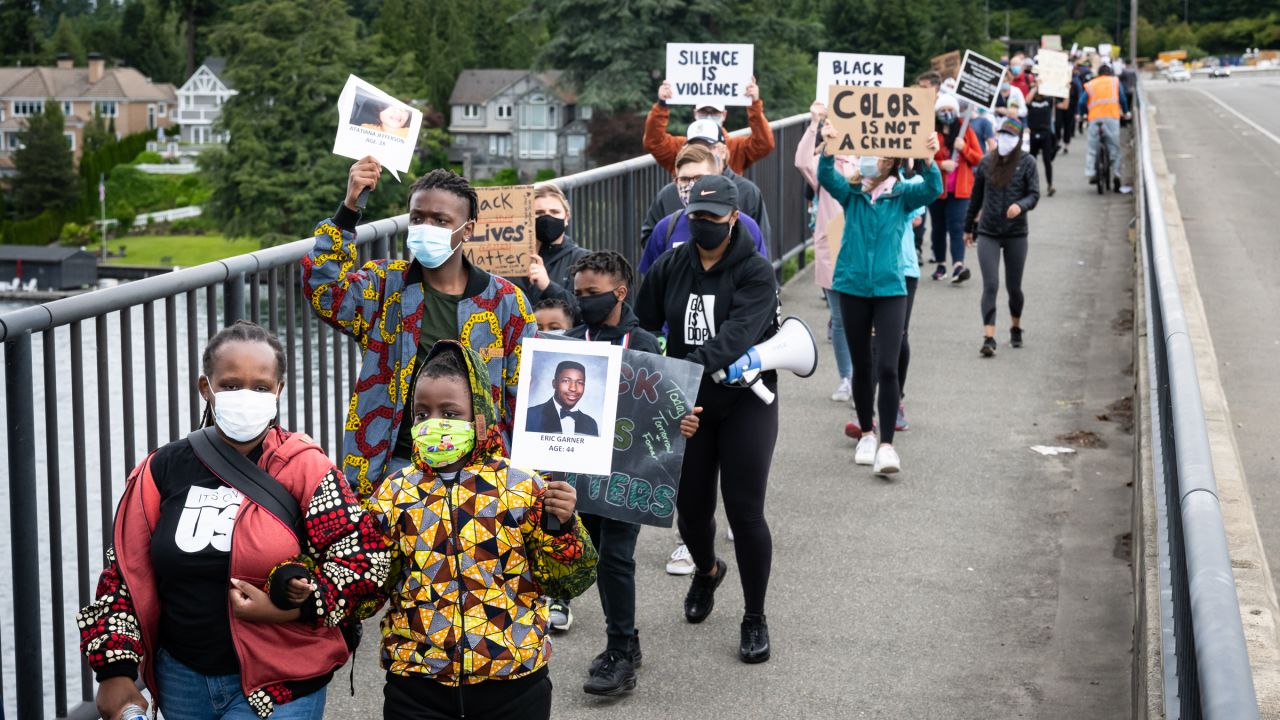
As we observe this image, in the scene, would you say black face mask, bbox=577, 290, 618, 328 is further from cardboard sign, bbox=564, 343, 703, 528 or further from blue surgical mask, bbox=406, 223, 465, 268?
blue surgical mask, bbox=406, 223, 465, 268

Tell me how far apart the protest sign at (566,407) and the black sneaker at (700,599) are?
248cm

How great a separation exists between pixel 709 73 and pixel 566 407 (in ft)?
25.9

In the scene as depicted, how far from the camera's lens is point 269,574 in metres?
3.97

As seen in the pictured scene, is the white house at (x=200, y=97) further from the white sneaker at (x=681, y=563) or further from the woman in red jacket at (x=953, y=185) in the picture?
the white sneaker at (x=681, y=563)

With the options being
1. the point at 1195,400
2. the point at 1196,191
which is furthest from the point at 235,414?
the point at 1196,191

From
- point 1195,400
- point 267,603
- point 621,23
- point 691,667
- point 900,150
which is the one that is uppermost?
point 621,23

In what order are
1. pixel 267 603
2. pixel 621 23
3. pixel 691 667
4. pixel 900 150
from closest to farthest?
pixel 267 603
pixel 691 667
pixel 900 150
pixel 621 23

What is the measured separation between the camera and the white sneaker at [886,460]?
30.2ft

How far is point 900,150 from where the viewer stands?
30.1 ft

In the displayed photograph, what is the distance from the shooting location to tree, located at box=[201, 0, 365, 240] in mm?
89812

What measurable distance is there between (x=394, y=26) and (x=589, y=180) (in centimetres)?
12350

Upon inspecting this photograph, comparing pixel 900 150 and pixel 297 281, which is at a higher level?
pixel 900 150

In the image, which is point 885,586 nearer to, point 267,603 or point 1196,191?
point 267,603

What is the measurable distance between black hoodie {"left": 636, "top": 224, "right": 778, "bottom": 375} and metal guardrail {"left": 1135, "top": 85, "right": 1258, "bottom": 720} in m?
1.58
